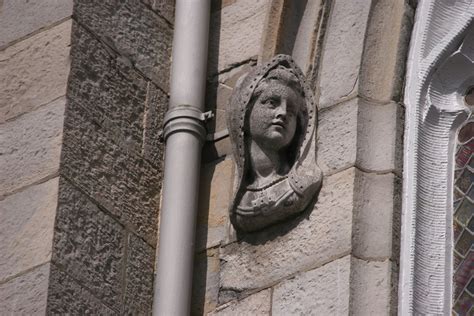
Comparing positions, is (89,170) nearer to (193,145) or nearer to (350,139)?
(193,145)

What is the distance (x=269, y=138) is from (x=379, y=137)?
0.32 metres

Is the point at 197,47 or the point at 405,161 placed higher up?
the point at 197,47

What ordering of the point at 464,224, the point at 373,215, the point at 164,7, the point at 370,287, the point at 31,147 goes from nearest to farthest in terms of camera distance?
the point at 370,287 → the point at 373,215 → the point at 464,224 → the point at 31,147 → the point at 164,7

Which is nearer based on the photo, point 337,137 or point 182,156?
point 337,137

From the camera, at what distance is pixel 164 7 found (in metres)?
6.66

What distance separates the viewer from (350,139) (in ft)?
19.7

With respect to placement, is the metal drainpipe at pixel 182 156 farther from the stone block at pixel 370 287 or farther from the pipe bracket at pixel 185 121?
the stone block at pixel 370 287

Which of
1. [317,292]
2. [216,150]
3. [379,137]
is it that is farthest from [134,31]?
[317,292]

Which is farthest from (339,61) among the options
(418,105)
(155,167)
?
(155,167)

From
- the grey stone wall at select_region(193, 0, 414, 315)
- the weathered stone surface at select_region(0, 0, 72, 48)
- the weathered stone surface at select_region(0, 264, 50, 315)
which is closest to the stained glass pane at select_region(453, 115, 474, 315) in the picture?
the grey stone wall at select_region(193, 0, 414, 315)

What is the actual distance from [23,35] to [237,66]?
0.67m

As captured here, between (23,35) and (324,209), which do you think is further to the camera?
(23,35)

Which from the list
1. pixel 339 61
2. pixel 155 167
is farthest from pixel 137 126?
pixel 339 61

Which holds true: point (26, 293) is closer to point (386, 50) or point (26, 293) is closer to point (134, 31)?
point (134, 31)
